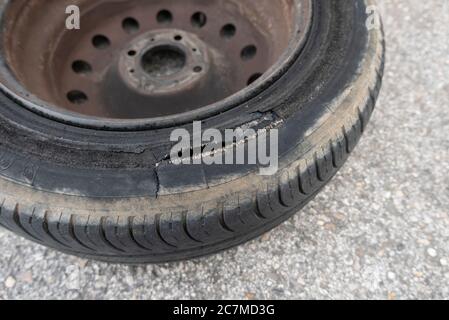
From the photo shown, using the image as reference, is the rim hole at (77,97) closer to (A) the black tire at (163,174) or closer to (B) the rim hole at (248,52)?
(A) the black tire at (163,174)

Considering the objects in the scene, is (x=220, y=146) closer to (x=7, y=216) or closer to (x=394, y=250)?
(x=7, y=216)

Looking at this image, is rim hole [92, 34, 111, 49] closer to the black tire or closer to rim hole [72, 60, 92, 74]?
rim hole [72, 60, 92, 74]

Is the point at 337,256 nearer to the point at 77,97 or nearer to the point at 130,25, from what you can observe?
the point at 77,97

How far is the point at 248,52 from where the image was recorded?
2264 mm

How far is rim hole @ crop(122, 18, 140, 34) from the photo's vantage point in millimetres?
2426

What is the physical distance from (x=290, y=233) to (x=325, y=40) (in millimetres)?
790

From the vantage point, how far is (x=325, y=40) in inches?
65.3

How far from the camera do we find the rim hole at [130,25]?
2.43 m

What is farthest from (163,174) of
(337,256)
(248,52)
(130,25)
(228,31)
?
(130,25)

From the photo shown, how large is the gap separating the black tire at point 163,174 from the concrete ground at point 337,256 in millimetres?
372

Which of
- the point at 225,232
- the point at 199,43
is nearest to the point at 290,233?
the point at 225,232

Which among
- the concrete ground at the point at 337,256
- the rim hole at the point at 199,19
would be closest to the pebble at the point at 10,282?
the concrete ground at the point at 337,256

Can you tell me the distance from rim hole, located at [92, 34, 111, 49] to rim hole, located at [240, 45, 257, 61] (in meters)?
0.65

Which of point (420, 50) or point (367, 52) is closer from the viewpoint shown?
point (367, 52)
